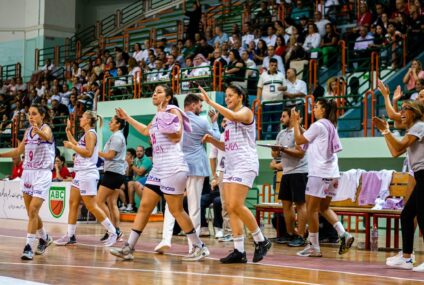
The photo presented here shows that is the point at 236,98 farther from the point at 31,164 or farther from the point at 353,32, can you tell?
the point at 353,32

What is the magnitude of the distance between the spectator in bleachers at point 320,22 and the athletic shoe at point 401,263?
1090cm

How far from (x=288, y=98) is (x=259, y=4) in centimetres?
Result: 721

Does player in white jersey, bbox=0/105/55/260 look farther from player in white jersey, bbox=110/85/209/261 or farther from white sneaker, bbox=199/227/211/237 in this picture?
white sneaker, bbox=199/227/211/237

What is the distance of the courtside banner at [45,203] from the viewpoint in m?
15.4

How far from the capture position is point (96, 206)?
970 centimetres

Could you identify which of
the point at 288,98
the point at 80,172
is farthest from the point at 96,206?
the point at 288,98

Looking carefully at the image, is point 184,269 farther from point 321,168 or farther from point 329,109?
point 329,109

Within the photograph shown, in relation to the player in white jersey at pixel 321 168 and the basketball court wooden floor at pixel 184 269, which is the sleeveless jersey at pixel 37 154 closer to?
the basketball court wooden floor at pixel 184 269

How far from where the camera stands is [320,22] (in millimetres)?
18344

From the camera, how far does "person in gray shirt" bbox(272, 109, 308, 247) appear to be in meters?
10.2

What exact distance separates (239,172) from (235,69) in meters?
9.55

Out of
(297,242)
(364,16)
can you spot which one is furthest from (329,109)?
(364,16)

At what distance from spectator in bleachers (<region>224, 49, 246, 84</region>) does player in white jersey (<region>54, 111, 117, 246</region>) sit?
294 inches

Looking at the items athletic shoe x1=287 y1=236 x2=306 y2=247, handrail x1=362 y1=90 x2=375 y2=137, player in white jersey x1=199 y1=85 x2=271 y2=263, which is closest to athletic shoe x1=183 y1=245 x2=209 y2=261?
player in white jersey x1=199 y1=85 x2=271 y2=263
